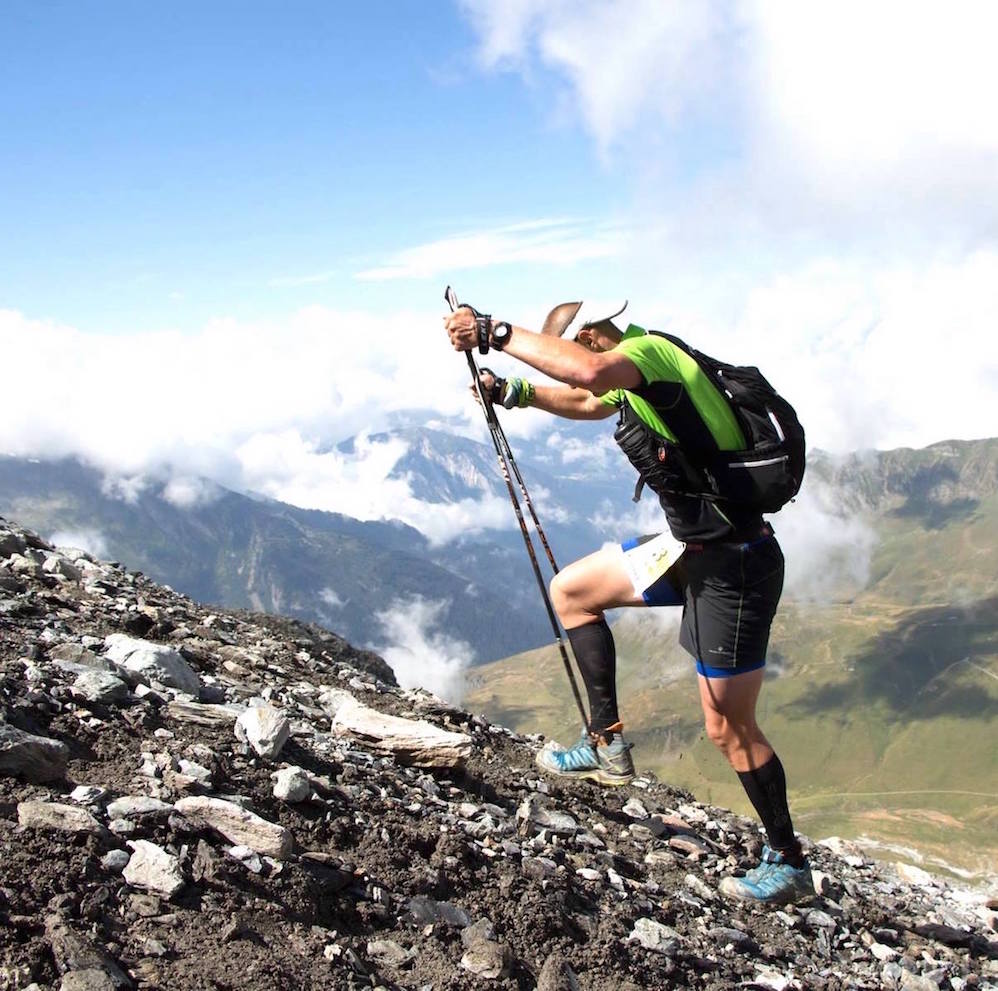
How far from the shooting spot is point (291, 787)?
24.4 ft

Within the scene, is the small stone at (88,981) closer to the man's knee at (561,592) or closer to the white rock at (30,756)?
the white rock at (30,756)

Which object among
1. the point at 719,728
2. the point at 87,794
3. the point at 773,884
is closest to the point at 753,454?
the point at 719,728

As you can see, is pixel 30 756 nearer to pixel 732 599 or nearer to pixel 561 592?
pixel 561 592

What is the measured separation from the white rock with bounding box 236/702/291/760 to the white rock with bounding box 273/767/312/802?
1.96 ft

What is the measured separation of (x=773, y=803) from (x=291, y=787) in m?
5.12

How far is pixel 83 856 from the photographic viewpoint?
5.80 m

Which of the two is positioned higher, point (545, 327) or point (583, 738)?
point (545, 327)

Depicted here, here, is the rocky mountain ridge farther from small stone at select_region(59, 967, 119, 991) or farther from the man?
the man

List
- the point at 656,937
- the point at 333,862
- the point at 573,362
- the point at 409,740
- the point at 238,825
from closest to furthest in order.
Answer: the point at 238,825
the point at 333,862
the point at 573,362
the point at 656,937
the point at 409,740

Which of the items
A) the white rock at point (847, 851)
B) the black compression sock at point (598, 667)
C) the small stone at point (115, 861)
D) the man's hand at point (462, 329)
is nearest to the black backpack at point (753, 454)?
the man's hand at point (462, 329)

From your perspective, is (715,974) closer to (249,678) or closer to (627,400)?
(627,400)

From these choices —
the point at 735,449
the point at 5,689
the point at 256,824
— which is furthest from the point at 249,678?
the point at 735,449

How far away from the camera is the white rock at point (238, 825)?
6.57 m

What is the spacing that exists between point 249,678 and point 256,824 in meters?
5.69
